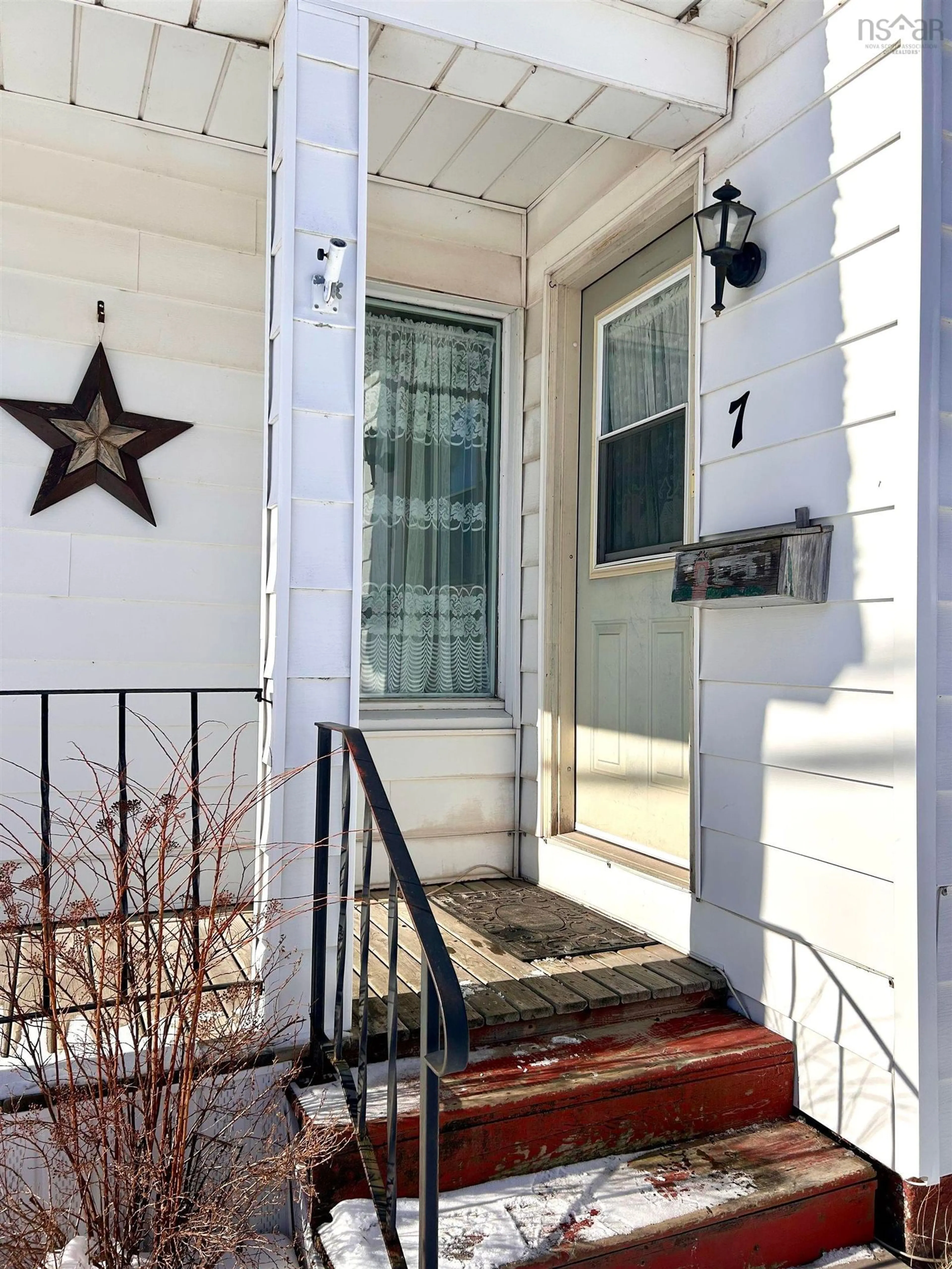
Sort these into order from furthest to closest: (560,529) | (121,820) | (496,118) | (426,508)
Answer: (426,508) < (560,529) < (496,118) < (121,820)

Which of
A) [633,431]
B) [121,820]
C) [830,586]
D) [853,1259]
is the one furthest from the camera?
[633,431]

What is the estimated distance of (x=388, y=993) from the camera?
1.79m

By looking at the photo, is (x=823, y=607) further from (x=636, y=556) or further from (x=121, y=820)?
(x=121, y=820)

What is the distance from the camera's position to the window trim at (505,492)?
3557mm

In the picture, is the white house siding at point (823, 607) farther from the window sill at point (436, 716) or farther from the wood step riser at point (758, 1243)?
the window sill at point (436, 716)

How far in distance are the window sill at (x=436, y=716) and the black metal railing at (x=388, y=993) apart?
1.12m

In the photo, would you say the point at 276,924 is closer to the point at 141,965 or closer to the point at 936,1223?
the point at 141,965

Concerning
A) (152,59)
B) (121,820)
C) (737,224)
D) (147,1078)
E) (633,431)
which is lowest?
(147,1078)

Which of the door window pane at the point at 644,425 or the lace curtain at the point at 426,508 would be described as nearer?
the door window pane at the point at 644,425

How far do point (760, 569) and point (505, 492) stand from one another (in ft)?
5.19

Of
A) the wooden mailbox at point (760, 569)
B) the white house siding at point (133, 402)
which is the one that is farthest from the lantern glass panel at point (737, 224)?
the white house siding at point (133, 402)

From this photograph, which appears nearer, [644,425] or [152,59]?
[152,59]

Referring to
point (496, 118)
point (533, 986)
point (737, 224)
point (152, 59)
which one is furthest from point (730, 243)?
point (533, 986)

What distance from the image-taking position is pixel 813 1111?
2164mm
